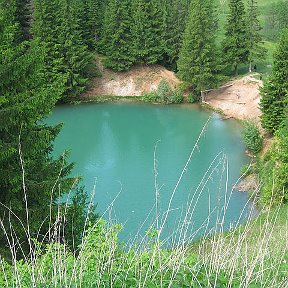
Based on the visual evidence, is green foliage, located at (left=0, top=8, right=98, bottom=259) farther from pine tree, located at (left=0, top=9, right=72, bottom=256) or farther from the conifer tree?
the conifer tree

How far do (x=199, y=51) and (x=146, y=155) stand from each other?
13327 mm

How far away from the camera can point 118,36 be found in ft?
134

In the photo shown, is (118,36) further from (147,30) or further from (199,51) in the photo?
(199,51)

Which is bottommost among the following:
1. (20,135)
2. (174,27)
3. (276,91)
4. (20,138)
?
(276,91)

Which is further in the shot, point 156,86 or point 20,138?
point 156,86

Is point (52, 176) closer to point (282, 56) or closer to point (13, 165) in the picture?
point (13, 165)

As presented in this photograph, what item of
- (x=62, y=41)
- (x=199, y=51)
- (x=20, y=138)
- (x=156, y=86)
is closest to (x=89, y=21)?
(x=62, y=41)

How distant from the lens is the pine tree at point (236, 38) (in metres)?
40.2

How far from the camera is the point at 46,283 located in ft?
15.5

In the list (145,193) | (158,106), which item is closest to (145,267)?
(145,193)

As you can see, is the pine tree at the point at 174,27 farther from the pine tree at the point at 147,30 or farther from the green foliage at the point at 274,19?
the green foliage at the point at 274,19

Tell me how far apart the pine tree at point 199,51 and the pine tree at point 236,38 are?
2492 millimetres

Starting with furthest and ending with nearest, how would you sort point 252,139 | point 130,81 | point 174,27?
point 174,27 < point 130,81 < point 252,139

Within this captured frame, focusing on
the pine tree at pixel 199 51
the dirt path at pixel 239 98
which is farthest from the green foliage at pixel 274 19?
the pine tree at pixel 199 51
